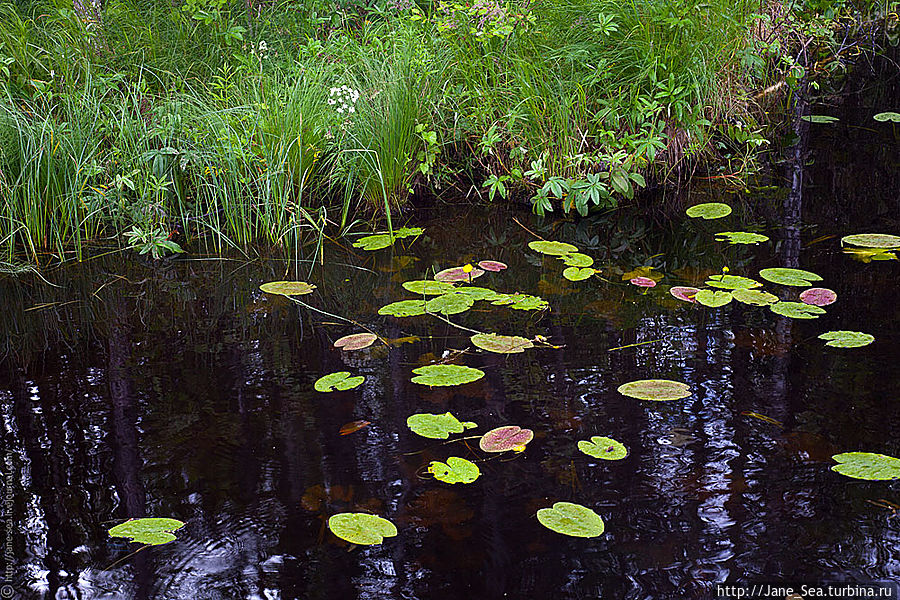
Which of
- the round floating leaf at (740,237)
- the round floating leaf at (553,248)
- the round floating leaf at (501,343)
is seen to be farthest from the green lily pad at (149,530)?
the round floating leaf at (740,237)

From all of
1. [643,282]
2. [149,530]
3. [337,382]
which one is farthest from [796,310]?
[149,530]

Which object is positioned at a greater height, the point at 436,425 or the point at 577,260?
the point at 577,260

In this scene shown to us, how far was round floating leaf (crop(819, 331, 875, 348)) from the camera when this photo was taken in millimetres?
2500

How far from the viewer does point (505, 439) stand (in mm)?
2127

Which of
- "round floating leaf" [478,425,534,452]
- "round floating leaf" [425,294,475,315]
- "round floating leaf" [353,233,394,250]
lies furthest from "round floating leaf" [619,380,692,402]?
"round floating leaf" [353,233,394,250]

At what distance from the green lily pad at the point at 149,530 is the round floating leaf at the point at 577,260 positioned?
6.27ft

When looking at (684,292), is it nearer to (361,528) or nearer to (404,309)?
(404,309)

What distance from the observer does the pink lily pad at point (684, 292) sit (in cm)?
289

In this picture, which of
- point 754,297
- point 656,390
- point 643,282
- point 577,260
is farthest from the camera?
point 577,260

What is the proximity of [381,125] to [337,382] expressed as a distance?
1612 millimetres

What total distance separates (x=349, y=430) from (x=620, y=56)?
2442 mm

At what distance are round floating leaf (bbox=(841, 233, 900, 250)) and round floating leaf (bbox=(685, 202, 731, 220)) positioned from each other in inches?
21.7

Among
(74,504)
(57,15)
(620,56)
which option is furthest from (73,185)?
(620,56)

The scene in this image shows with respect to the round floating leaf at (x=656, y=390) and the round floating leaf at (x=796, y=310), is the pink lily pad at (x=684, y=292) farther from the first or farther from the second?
the round floating leaf at (x=656, y=390)
